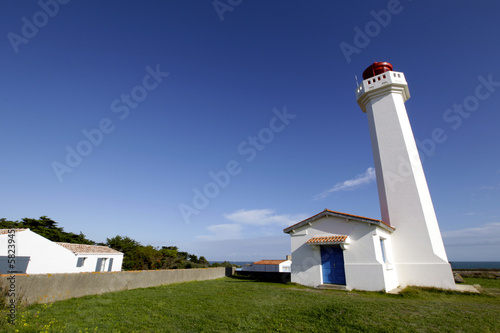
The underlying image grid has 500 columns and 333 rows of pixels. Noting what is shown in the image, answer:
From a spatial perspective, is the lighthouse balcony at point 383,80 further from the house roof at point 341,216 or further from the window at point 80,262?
the window at point 80,262

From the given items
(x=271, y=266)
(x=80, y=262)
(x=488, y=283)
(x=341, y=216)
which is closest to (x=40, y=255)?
(x=80, y=262)

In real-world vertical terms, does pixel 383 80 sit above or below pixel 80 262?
above

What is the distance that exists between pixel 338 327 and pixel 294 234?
987 centimetres

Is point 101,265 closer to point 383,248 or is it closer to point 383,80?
point 383,248

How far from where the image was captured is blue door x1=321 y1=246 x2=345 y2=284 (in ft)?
45.2

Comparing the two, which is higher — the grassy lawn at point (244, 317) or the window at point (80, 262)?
the window at point (80, 262)

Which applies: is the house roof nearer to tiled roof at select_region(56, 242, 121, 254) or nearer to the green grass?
the green grass

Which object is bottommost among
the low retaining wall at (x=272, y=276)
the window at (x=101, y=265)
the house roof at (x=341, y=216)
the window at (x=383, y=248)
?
the low retaining wall at (x=272, y=276)

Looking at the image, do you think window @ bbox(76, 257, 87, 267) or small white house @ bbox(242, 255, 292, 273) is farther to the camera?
small white house @ bbox(242, 255, 292, 273)

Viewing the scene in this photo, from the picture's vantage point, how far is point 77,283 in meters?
9.96

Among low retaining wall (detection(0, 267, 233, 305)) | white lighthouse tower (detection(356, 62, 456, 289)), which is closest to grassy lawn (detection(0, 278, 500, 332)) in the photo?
low retaining wall (detection(0, 267, 233, 305))

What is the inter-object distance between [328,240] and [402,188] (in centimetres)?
623

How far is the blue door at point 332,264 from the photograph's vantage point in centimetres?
1377

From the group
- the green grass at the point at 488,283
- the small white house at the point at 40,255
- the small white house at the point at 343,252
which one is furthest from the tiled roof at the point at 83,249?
the green grass at the point at 488,283
